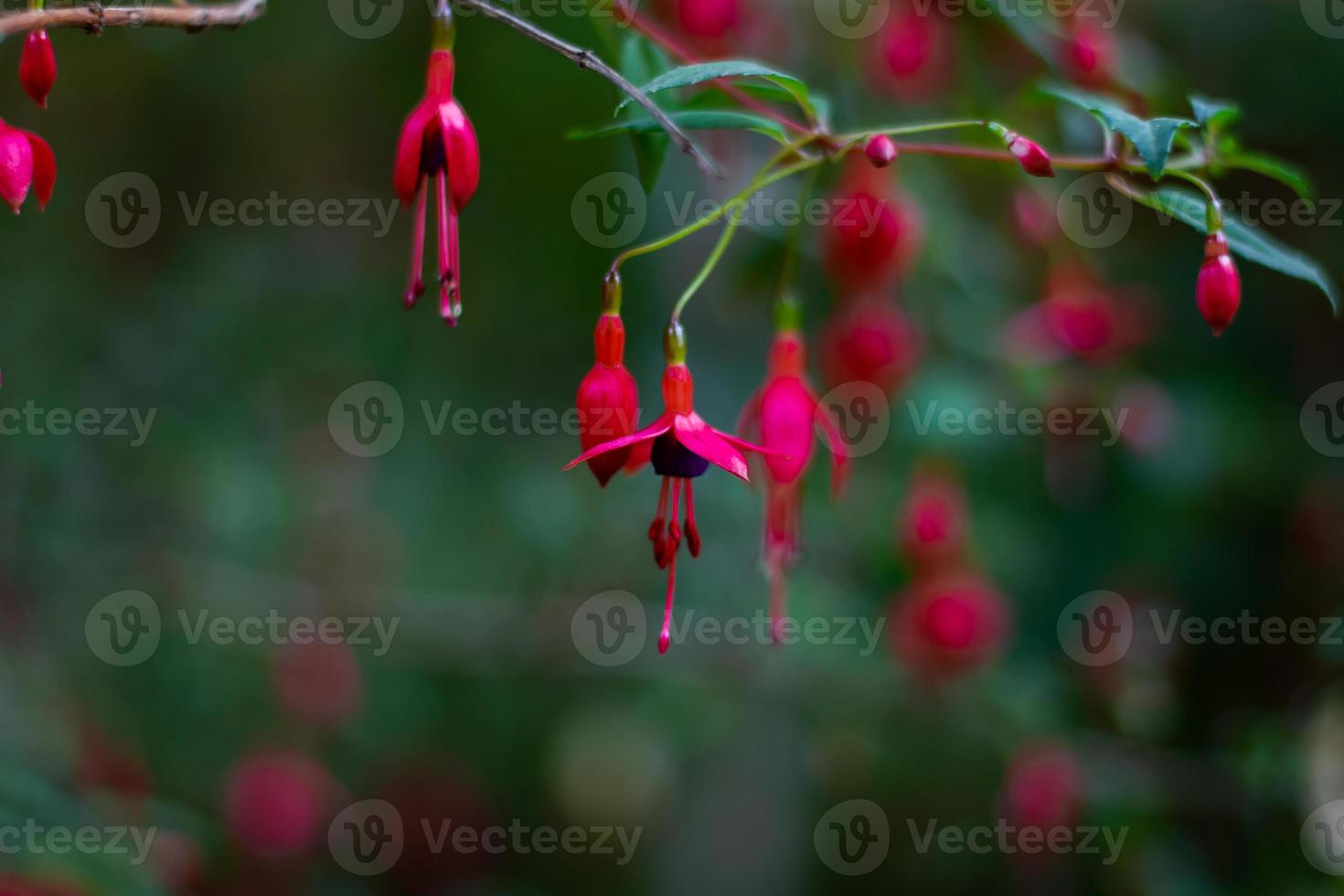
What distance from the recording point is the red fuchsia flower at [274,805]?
1.69 meters

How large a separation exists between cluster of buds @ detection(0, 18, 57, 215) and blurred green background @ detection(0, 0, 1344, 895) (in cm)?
101

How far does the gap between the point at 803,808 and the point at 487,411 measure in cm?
105

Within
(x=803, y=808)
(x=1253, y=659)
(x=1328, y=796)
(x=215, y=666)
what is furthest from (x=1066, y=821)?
(x=215, y=666)

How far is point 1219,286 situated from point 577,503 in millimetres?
1415

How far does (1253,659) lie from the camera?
2.01 meters

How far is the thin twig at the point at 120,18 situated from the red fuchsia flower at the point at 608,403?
262 mm

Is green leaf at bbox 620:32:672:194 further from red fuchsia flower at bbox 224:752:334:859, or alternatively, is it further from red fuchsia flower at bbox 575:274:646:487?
red fuchsia flower at bbox 224:752:334:859

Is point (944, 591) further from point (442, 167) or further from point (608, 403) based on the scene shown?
point (442, 167)

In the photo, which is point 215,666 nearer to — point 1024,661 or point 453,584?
point 453,584

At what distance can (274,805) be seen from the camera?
1685mm

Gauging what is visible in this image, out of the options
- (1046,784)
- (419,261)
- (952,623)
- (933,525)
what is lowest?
(1046,784)

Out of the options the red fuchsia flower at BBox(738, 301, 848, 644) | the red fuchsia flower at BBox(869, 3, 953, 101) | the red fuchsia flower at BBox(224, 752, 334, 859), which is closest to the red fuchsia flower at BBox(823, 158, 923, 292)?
the red fuchsia flower at BBox(869, 3, 953, 101)

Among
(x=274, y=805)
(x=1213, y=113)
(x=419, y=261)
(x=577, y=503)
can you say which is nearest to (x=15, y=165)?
(x=419, y=261)

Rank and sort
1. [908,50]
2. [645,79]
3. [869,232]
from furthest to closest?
[908,50]
[869,232]
[645,79]
